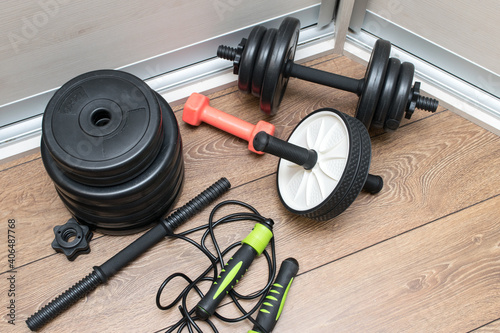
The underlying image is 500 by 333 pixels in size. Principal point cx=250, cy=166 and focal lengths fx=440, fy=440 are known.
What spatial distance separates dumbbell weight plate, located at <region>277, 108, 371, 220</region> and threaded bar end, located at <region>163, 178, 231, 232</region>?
5.4 inches

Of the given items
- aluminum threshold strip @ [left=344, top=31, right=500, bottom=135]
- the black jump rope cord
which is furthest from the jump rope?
aluminum threshold strip @ [left=344, top=31, right=500, bottom=135]

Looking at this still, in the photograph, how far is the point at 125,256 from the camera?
3.26 feet

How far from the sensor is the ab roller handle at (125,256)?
948mm

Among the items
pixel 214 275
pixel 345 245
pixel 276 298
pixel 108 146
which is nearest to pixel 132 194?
pixel 108 146

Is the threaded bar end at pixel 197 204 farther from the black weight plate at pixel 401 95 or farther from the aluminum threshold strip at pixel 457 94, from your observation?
the aluminum threshold strip at pixel 457 94

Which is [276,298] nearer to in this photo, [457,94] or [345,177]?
[345,177]

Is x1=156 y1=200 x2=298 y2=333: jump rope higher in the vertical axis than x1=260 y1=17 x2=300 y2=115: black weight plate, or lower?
lower

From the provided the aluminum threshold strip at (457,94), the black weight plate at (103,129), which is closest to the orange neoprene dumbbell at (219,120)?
the black weight plate at (103,129)

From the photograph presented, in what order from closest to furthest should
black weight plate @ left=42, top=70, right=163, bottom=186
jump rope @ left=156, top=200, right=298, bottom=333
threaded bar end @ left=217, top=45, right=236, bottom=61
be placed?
1. black weight plate @ left=42, top=70, right=163, bottom=186
2. jump rope @ left=156, top=200, right=298, bottom=333
3. threaded bar end @ left=217, top=45, right=236, bottom=61

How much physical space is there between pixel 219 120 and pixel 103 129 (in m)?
0.33

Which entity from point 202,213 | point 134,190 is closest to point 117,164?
point 134,190

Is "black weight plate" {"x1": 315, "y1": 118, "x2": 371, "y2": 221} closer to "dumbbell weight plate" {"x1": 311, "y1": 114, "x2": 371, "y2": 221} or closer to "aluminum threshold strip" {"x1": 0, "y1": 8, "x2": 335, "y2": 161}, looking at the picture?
"dumbbell weight plate" {"x1": 311, "y1": 114, "x2": 371, "y2": 221}

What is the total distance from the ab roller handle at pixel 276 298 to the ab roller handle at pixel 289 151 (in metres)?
0.23

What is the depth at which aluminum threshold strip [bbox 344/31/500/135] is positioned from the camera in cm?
115
